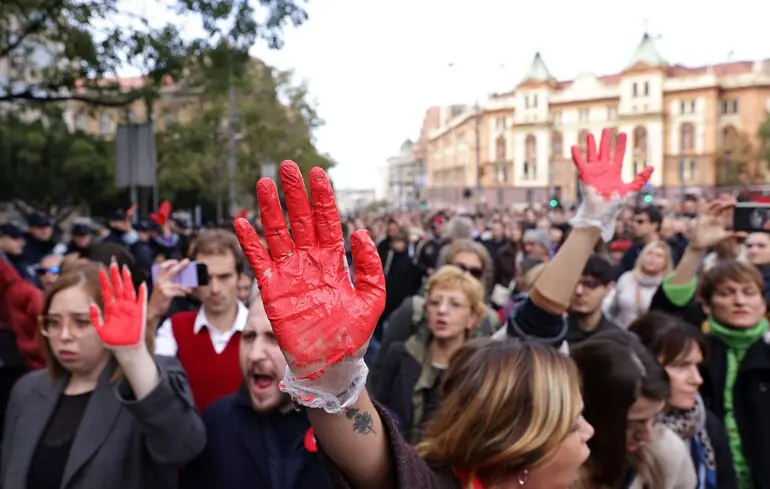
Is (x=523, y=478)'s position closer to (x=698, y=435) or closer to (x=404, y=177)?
(x=698, y=435)

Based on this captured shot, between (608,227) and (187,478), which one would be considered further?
(608,227)

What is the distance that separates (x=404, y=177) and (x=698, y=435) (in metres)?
120

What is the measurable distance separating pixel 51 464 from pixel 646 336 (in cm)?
241

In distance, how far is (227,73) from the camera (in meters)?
10.0

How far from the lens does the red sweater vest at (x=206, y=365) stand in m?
3.67

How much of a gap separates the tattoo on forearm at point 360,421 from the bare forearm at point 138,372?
125 centimetres

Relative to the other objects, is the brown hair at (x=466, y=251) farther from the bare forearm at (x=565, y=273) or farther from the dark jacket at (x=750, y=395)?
the bare forearm at (x=565, y=273)

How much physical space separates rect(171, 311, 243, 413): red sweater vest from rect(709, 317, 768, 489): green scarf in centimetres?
231

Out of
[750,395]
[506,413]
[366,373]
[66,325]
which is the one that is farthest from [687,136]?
[366,373]

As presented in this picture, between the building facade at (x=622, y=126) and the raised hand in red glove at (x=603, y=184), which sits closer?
the raised hand in red glove at (x=603, y=184)

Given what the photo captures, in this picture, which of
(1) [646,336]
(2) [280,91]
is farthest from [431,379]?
(2) [280,91]

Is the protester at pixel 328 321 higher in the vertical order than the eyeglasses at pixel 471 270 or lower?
higher

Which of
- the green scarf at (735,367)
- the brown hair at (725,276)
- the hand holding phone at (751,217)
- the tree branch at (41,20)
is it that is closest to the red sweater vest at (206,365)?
the green scarf at (735,367)

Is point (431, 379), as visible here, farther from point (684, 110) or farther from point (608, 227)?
point (684, 110)
